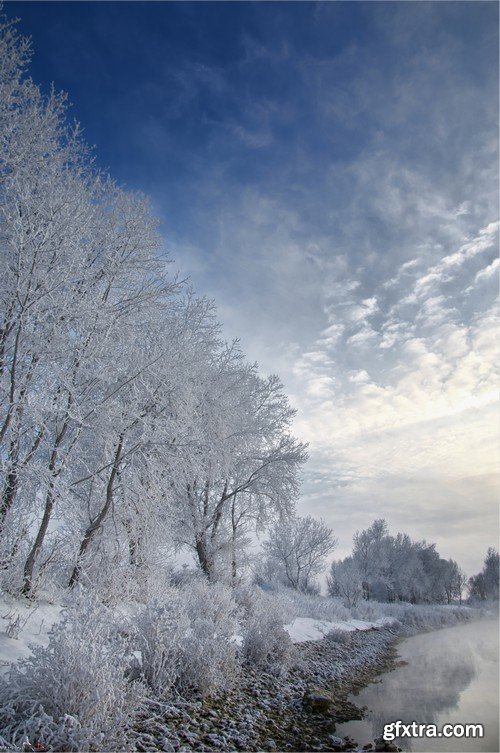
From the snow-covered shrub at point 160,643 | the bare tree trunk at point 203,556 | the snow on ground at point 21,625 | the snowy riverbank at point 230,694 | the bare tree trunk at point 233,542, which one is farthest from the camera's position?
the bare tree trunk at point 233,542

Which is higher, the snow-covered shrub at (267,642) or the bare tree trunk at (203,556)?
the bare tree trunk at (203,556)

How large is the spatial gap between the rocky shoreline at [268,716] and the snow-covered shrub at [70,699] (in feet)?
1.52

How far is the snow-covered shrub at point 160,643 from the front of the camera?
5.25 meters

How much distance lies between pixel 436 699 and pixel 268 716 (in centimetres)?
439

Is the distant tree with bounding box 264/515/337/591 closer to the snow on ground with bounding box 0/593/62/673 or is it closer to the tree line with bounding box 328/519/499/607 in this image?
the tree line with bounding box 328/519/499/607

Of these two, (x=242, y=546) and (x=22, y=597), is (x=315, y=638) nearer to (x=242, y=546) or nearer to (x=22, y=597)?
(x=242, y=546)

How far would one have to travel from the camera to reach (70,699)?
12.2 ft

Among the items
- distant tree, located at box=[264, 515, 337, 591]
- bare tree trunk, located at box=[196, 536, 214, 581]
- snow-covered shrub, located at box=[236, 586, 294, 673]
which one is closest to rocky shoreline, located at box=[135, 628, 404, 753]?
snow-covered shrub, located at box=[236, 586, 294, 673]

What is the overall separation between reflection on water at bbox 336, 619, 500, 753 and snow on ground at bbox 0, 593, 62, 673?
4.57 m

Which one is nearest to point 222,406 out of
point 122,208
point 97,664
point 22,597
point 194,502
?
point 194,502

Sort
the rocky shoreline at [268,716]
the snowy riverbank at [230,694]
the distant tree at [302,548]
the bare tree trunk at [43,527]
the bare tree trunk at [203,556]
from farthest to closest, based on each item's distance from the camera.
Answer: the distant tree at [302,548], the bare tree trunk at [203,556], the bare tree trunk at [43,527], the rocky shoreline at [268,716], the snowy riverbank at [230,694]

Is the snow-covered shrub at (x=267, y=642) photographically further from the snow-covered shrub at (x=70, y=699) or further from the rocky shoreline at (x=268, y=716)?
the snow-covered shrub at (x=70, y=699)

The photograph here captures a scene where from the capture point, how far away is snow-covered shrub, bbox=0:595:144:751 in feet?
11.2

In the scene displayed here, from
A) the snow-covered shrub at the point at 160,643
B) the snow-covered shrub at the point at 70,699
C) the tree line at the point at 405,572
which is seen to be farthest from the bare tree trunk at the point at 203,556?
the tree line at the point at 405,572
